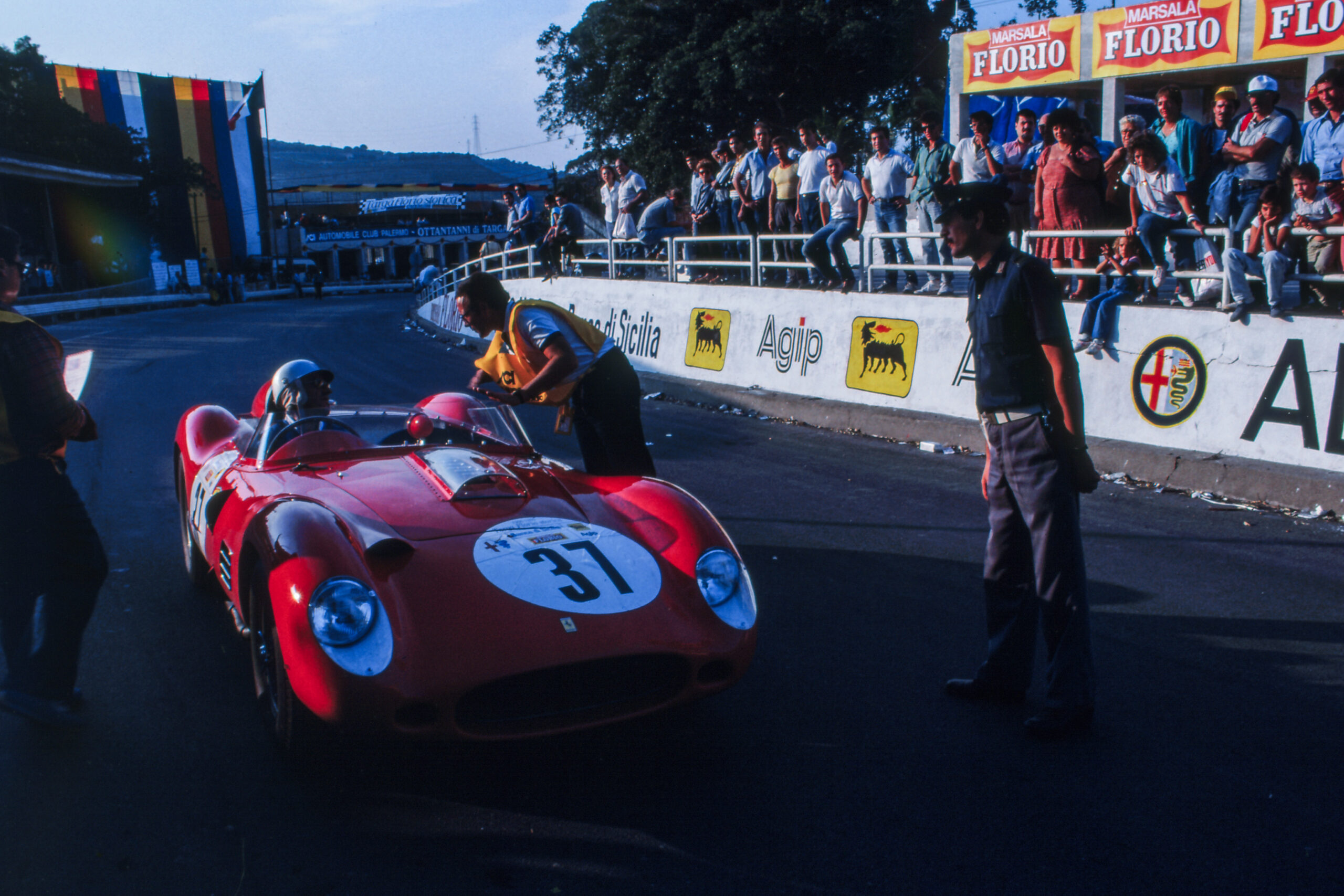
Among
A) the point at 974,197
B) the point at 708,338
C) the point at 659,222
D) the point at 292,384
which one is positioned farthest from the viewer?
the point at 659,222

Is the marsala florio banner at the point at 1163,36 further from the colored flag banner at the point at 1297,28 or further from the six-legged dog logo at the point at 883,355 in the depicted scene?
the six-legged dog logo at the point at 883,355

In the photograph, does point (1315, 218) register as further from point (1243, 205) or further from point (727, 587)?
point (727, 587)

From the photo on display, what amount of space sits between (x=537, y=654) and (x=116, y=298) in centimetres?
3784

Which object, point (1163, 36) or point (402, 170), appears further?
point (402, 170)

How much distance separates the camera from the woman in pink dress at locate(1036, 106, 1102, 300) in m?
8.70

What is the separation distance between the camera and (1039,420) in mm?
3496

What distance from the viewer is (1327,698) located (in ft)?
12.2

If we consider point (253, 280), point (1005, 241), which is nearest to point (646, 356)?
point (1005, 241)

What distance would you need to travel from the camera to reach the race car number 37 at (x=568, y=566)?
3289 millimetres

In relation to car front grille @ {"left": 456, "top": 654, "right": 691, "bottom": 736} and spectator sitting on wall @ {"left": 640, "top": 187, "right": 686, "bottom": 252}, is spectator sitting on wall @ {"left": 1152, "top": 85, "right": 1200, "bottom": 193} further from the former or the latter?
spectator sitting on wall @ {"left": 640, "top": 187, "right": 686, "bottom": 252}

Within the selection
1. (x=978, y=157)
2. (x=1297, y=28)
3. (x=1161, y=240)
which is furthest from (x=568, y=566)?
(x=1297, y=28)

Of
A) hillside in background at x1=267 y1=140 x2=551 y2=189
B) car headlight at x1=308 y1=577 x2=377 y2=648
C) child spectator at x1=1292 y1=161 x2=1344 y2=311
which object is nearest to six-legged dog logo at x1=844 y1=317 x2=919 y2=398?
child spectator at x1=1292 y1=161 x2=1344 y2=311

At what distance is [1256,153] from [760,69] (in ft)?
69.3

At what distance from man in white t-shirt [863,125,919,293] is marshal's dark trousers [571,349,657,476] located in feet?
20.9
